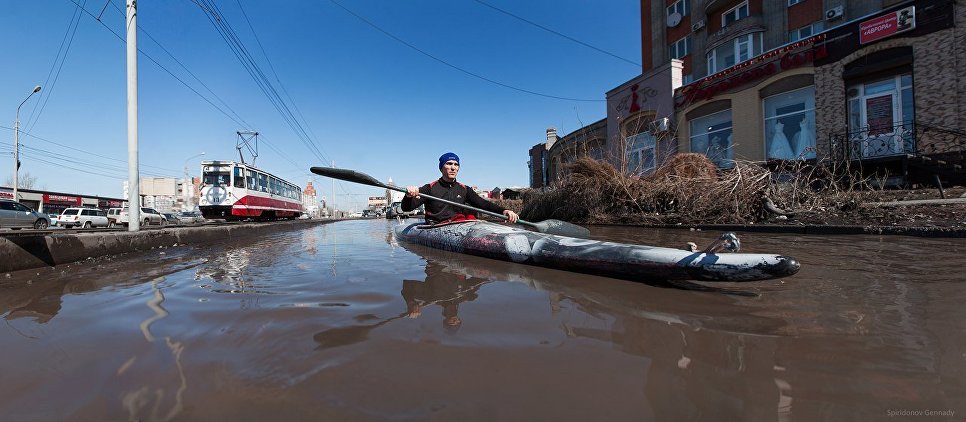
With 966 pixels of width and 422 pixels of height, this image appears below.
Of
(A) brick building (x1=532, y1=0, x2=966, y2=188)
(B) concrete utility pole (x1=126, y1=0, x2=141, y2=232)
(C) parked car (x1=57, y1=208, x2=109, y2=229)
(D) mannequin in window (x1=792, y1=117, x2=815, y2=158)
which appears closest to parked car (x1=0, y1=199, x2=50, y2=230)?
(C) parked car (x1=57, y1=208, x2=109, y2=229)

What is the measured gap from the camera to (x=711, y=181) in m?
8.07

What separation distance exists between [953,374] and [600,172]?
9.64 metres

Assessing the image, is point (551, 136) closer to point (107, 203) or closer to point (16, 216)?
point (16, 216)

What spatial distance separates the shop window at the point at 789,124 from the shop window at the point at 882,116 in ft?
3.25

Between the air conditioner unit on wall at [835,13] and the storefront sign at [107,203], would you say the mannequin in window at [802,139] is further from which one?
the storefront sign at [107,203]

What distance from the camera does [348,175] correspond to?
558 cm

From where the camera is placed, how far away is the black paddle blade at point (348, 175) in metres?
5.51

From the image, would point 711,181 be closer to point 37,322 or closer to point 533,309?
point 533,309

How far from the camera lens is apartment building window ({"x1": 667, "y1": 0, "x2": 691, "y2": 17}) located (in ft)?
62.8

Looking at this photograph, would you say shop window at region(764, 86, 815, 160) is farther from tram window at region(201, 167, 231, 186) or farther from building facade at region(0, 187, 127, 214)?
building facade at region(0, 187, 127, 214)

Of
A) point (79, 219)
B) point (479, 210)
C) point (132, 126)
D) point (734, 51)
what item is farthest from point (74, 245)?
point (79, 219)

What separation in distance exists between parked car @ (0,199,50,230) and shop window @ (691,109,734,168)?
89.3 ft

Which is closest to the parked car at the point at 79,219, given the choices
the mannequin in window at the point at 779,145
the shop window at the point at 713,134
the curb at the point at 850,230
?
the curb at the point at 850,230

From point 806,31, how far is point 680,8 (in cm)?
603
